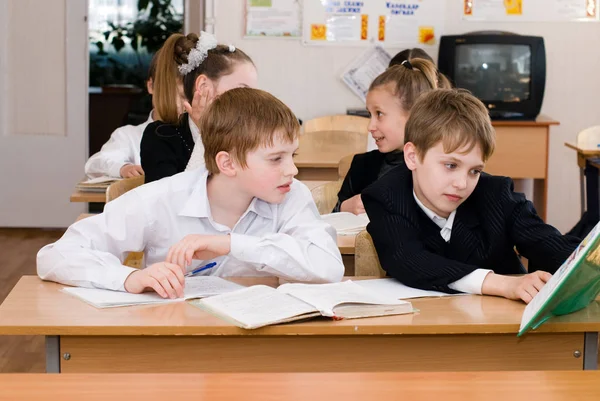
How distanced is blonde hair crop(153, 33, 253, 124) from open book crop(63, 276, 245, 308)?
1.36 metres

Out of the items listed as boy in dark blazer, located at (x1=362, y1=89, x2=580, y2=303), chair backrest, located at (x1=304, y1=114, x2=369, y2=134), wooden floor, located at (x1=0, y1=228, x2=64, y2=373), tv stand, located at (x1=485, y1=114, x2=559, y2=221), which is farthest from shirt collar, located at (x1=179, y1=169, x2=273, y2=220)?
tv stand, located at (x1=485, y1=114, x2=559, y2=221)

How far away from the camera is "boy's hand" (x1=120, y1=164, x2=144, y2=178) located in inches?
141

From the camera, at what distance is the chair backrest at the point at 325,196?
307 cm

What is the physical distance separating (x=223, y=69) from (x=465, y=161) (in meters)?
1.22

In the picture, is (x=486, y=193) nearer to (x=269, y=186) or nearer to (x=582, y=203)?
(x=269, y=186)

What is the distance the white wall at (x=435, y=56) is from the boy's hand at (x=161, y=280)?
14.0 ft

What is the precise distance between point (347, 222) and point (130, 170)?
1.22 meters

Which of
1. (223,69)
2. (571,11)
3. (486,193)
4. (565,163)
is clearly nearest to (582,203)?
(565,163)

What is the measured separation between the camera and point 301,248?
6.52 ft

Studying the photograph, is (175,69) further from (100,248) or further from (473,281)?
(473,281)

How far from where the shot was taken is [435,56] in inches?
232

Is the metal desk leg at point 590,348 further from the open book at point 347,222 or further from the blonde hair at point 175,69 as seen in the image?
the blonde hair at point 175,69

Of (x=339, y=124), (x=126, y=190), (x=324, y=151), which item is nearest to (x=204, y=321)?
(x=126, y=190)

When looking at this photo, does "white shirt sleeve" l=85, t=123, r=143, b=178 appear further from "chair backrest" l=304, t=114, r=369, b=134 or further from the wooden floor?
"chair backrest" l=304, t=114, r=369, b=134
